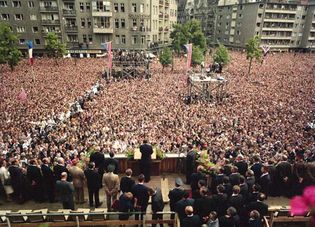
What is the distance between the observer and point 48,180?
9203 millimetres

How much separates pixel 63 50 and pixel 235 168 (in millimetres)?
49586

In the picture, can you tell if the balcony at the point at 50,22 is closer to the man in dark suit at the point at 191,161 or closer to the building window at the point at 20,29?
the building window at the point at 20,29

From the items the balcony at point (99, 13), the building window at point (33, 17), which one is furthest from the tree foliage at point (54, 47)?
the balcony at point (99, 13)

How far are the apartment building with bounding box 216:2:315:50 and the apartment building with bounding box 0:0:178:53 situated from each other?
32.2m

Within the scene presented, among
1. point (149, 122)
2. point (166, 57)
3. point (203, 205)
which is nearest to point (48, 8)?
point (166, 57)

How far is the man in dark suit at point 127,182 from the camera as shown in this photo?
27.4 feet

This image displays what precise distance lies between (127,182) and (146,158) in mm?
2314

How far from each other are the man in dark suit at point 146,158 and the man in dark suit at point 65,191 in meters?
3.06

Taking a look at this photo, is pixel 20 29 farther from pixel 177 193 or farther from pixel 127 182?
pixel 177 193

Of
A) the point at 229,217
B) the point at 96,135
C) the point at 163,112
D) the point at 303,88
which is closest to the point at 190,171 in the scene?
the point at 229,217

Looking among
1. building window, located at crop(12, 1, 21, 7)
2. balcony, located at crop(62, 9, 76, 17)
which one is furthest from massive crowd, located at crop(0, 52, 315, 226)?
building window, located at crop(12, 1, 21, 7)

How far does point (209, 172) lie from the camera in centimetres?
977

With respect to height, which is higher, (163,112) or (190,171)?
(190,171)

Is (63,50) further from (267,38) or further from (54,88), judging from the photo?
(267,38)
